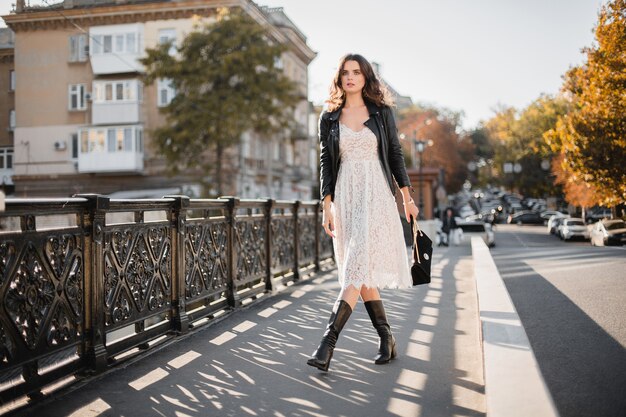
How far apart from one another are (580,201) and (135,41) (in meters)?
29.0

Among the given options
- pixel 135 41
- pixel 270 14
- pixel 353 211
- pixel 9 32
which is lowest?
pixel 353 211

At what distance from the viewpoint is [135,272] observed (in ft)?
18.8

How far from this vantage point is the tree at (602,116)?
26484 mm

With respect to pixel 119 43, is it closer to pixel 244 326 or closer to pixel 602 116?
pixel 602 116

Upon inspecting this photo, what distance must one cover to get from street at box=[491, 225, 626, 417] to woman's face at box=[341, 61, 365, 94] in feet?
7.60

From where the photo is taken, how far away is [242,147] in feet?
142

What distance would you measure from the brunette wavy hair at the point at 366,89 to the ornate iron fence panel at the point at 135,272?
1.84 metres

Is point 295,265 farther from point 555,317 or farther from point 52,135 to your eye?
point 52,135

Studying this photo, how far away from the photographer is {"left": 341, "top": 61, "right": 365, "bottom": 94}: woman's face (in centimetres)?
527

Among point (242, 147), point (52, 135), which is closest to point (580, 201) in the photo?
point (242, 147)

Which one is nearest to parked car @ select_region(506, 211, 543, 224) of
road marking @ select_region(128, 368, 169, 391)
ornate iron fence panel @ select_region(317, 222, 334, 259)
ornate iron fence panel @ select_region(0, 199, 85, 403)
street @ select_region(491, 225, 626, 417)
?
ornate iron fence panel @ select_region(317, 222, 334, 259)

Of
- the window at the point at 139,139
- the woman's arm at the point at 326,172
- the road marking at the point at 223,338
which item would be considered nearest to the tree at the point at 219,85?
the window at the point at 139,139

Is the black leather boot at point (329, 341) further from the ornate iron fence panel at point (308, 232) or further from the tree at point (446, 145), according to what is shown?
the tree at point (446, 145)

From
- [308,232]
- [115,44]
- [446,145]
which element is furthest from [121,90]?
[446,145]
